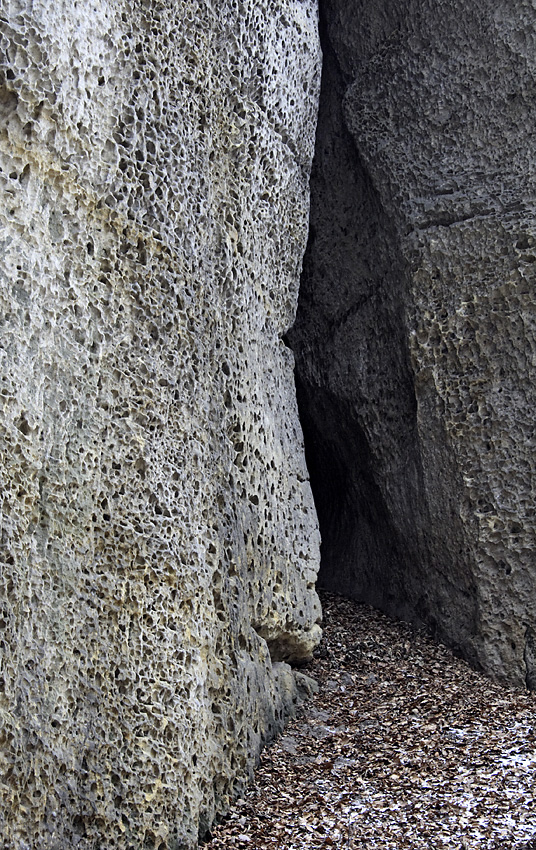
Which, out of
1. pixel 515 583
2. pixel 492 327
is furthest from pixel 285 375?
pixel 515 583

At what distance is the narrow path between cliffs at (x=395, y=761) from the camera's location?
3623 mm

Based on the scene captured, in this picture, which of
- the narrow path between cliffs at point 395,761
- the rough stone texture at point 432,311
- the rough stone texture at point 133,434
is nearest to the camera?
the rough stone texture at point 133,434

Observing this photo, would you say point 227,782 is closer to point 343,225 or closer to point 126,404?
point 126,404

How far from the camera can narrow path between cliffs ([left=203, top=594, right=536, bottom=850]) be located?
362 cm

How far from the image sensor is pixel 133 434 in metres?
3.67

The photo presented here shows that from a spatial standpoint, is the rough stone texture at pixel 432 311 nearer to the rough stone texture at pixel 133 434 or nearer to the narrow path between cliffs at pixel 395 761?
the narrow path between cliffs at pixel 395 761

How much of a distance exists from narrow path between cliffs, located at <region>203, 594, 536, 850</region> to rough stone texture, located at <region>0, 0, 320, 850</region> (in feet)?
0.69

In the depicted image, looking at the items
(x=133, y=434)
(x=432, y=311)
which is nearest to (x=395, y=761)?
(x=133, y=434)

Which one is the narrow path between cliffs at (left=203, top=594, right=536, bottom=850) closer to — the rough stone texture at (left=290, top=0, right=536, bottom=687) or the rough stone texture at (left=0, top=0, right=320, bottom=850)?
the rough stone texture at (left=0, top=0, right=320, bottom=850)

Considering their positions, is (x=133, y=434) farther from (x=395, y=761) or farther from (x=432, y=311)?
(x=432, y=311)

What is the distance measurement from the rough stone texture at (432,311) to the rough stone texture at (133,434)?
3.54 ft

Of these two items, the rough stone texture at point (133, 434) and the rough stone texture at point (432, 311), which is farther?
the rough stone texture at point (432, 311)

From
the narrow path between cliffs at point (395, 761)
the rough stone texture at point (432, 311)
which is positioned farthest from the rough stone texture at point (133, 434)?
the rough stone texture at point (432, 311)

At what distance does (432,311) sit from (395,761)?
2.48m
